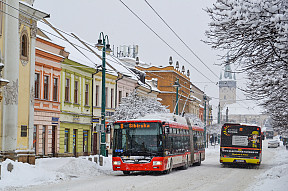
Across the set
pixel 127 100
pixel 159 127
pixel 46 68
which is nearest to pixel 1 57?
pixel 159 127

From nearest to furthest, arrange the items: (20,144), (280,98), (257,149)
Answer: (280,98)
(20,144)
(257,149)

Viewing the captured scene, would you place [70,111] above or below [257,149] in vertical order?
above

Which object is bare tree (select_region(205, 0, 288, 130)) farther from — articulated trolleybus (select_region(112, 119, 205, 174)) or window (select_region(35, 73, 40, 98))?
window (select_region(35, 73, 40, 98))

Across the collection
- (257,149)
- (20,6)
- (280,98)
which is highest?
(20,6)

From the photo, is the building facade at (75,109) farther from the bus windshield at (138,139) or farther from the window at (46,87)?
the bus windshield at (138,139)

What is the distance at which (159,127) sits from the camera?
78.5 feet

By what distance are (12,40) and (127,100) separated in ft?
62.9

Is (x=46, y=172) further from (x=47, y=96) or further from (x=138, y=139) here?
(x=47, y=96)

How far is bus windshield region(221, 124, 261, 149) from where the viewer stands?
30.9 meters

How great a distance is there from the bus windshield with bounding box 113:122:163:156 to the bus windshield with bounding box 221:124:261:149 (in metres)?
8.51

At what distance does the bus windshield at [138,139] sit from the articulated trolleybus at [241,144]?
8.39 m

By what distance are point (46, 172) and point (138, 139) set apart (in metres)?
4.83

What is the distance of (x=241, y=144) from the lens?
1221 inches

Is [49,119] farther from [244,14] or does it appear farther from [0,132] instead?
[244,14]
